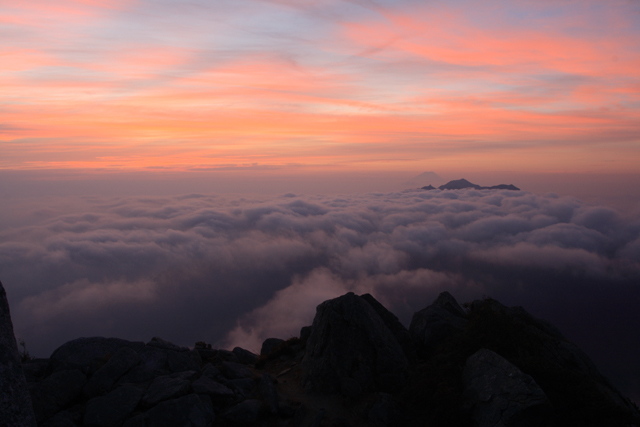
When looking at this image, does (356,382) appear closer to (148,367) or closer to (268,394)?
(268,394)

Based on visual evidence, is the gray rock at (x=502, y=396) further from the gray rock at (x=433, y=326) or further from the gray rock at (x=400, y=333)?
the gray rock at (x=433, y=326)

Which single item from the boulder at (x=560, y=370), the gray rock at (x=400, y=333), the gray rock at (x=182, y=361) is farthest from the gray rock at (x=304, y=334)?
the boulder at (x=560, y=370)

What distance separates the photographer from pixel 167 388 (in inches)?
604

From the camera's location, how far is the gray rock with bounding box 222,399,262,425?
580 inches

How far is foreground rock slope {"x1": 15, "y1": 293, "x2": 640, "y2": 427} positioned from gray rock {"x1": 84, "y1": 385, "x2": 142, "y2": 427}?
42 mm

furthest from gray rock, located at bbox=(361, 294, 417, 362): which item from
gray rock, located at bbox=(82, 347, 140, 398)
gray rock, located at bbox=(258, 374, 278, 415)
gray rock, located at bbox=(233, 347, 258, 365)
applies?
gray rock, located at bbox=(82, 347, 140, 398)

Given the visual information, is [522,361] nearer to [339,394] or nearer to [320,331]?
[339,394]

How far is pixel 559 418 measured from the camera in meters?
13.2

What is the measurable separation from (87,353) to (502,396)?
1910 centimetres

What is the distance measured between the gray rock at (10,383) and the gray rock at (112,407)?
17.5ft

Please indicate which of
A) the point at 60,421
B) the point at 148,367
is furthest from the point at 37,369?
the point at 148,367

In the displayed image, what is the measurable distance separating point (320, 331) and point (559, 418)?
11.2 meters

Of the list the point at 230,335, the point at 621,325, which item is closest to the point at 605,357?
the point at 621,325

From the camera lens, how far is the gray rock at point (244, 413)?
1474 centimetres
